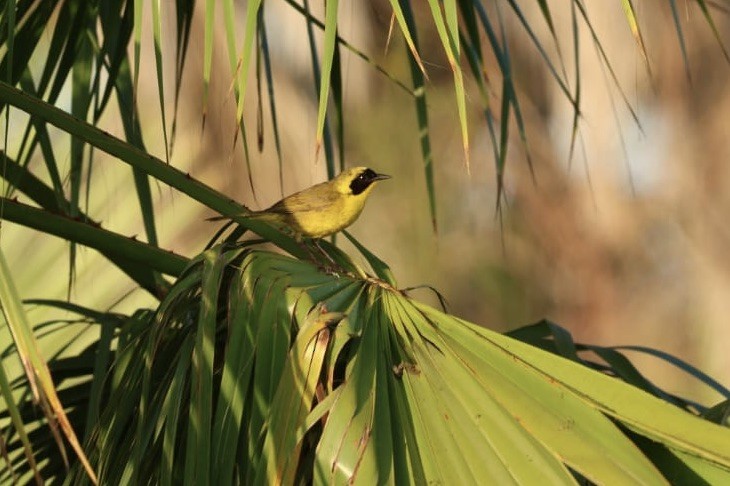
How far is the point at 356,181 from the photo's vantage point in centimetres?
387

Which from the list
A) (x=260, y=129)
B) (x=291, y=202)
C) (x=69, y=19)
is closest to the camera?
(x=69, y=19)

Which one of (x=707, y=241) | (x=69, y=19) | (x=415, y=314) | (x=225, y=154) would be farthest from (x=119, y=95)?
(x=707, y=241)

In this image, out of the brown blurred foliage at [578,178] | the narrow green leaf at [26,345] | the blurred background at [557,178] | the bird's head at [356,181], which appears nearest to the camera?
the narrow green leaf at [26,345]

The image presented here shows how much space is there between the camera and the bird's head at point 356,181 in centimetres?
379

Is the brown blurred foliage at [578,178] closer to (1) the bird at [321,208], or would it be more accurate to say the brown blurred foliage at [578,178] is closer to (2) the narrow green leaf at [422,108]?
(1) the bird at [321,208]

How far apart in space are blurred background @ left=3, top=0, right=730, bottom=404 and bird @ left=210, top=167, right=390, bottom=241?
267 centimetres

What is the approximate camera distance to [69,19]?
2588 millimetres

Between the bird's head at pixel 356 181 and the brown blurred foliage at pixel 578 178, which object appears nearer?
the bird's head at pixel 356 181

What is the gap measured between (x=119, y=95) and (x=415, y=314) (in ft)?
4.06

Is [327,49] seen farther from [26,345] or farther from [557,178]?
[557,178]

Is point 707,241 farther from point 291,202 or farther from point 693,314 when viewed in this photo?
point 291,202

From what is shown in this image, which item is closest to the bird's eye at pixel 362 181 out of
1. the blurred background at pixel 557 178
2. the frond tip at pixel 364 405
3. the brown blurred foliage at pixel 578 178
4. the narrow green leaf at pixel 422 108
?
the narrow green leaf at pixel 422 108

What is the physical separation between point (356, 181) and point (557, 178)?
15.6 ft

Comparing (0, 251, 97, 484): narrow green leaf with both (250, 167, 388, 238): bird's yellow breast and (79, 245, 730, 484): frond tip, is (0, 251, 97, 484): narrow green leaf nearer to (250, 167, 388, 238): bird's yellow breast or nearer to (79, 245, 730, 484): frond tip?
(79, 245, 730, 484): frond tip
